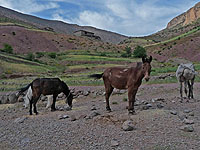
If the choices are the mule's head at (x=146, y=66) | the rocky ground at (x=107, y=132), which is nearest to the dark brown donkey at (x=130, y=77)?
the mule's head at (x=146, y=66)

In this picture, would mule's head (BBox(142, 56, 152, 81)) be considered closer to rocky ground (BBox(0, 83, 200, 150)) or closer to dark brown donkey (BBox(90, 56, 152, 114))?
dark brown donkey (BBox(90, 56, 152, 114))

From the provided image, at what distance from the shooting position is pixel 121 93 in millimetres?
15188

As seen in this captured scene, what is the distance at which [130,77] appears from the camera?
7.98m

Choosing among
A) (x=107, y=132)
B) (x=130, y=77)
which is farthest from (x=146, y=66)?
(x=107, y=132)

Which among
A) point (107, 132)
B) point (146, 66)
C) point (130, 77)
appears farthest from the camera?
point (130, 77)

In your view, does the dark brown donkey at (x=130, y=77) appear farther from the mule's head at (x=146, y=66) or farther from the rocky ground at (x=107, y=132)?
the rocky ground at (x=107, y=132)

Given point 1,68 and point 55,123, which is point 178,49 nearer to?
point 1,68

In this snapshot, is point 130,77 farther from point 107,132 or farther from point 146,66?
point 107,132

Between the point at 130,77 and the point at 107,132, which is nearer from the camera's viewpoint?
the point at 107,132

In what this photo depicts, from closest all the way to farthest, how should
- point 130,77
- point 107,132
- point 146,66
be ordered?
point 107,132 < point 146,66 < point 130,77

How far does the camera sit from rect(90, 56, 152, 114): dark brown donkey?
746 cm

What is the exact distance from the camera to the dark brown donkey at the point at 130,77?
24.5 ft

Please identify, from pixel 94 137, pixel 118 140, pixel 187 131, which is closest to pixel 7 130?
pixel 94 137

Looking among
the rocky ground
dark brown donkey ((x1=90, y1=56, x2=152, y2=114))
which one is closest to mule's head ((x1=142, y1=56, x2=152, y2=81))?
dark brown donkey ((x1=90, y1=56, x2=152, y2=114))
